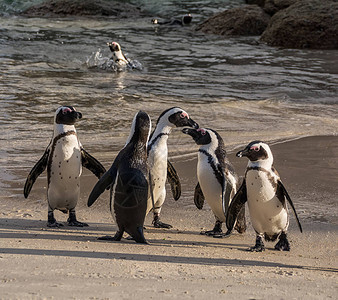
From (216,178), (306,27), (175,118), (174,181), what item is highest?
(306,27)

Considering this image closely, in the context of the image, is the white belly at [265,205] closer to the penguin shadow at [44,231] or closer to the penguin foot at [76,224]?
the penguin shadow at [44,231]

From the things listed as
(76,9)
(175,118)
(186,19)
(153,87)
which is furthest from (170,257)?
(76,9)

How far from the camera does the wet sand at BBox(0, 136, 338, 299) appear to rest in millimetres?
3338

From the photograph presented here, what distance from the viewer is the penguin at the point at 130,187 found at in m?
4.57

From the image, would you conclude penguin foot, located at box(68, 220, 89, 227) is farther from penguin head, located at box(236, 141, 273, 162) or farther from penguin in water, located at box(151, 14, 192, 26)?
penguin in water, located at box(151, 14, 192, 26)

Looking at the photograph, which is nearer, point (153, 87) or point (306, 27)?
point (153, 87)

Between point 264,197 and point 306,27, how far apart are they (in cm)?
1299

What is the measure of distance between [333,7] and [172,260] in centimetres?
1451

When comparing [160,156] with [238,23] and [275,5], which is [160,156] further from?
[275,5]

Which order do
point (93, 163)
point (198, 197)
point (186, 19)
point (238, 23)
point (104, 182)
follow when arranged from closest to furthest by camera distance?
point (104, 182) < point (93, 163) < point (198, 197) < point (238, 23) < point (186, 19)

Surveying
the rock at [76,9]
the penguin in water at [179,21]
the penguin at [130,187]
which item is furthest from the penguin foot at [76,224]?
the rock at [76,9]

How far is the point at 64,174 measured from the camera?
5078 mm

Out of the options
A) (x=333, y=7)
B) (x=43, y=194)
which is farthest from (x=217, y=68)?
(x=43, y=194)

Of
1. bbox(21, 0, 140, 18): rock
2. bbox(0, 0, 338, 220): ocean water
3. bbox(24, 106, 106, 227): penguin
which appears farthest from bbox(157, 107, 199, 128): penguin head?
bbox(21, 0, 140, 18): rock
